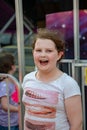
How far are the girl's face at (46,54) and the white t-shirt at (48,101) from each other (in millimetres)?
112

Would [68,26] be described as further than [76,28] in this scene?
Yes

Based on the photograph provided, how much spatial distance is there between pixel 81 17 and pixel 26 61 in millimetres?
987

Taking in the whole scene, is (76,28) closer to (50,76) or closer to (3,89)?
(3,89)

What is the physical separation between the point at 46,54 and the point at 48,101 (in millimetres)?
318

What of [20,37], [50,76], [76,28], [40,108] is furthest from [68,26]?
[40,108]

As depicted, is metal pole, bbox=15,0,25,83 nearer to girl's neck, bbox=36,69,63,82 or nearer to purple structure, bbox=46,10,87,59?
purple structure, bbox=46,10,87,59

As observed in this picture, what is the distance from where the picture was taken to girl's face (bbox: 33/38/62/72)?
2.35 m

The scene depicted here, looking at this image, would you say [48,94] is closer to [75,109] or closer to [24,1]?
[75,109]

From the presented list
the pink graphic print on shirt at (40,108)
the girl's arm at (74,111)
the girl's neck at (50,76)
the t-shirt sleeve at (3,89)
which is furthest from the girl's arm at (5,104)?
the girl's arm at (74,111)

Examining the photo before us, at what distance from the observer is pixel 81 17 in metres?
3.76

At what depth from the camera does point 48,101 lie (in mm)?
2346

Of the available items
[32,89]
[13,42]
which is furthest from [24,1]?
[32,89]

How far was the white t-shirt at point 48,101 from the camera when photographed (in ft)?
7.63

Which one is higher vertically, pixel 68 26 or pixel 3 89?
pixel 68 26
